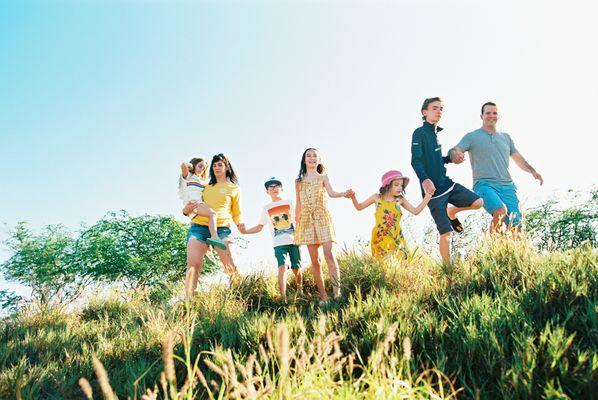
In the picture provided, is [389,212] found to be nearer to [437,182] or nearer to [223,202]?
[437,182]

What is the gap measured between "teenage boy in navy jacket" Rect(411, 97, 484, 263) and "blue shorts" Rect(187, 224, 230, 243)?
3148 millimetres

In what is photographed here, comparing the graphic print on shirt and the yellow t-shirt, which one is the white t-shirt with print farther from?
the yellow t-shirt

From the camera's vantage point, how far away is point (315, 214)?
254 inches

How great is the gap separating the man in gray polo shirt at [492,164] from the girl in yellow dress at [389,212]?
93cm

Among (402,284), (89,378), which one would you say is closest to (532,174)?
(402,284)

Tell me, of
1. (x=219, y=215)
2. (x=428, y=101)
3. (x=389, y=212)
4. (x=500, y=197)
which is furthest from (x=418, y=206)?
(x=219, y=215)

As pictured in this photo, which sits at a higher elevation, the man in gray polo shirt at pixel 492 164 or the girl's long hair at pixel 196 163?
the girl's long hair at pixel 196 163

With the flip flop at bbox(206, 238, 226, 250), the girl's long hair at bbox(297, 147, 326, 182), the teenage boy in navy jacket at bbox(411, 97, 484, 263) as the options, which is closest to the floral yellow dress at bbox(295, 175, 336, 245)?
the girl's long hair at bbox(297, 147, 326, 182)

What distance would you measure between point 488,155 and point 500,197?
2.19ft

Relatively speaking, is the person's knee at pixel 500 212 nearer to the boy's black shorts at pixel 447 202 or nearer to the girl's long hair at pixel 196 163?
the boy's black shorts at pixel 447 202

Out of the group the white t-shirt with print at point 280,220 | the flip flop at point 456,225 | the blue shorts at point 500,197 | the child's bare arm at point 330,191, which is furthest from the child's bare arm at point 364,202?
the blue shorts at point 500,197

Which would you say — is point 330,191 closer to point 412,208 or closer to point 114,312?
point 412,208

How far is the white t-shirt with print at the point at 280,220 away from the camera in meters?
6.84

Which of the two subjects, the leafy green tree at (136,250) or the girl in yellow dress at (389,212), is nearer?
the girl in yellow dress at (389,212)
